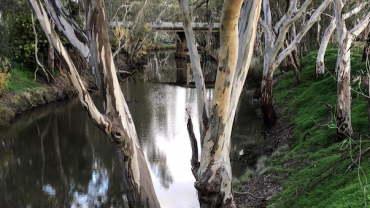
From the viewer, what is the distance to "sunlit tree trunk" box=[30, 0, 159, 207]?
339 cm

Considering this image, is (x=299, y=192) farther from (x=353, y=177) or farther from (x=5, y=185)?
(x=5, y=185)

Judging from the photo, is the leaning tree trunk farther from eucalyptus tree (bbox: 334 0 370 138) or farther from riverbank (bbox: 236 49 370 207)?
riverbank (bbox: 236 49 370 207)

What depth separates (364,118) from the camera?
5.86m

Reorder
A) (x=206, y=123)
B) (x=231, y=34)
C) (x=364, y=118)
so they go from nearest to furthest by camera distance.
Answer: (x=231, y=34) → (x=206, y=123) → (x=364, y=118)

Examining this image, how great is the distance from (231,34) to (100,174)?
4908 mm

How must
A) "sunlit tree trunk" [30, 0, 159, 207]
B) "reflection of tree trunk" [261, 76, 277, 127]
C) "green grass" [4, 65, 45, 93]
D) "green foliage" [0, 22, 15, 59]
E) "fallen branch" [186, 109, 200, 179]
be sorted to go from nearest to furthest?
1. "sunlit tree trunk" [30, 0, 159, 207]
2. "fallen branch" [186, 109, 200, 179]
3. "reflection of tree trunk" [261, 76, 277, 127]
4. "green foliage" [0, 22, 15, 59]
5. "green grass" [4, 65, 45, 93]

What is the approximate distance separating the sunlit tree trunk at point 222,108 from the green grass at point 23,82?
10382 millimetres

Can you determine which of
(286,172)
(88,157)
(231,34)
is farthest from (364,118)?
(88,157)

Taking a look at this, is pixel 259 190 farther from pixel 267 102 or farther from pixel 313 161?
pixel 267 102

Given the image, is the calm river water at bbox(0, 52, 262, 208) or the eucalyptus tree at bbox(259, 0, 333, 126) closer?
the calm river water at bbox(0, 52, 262, 208)

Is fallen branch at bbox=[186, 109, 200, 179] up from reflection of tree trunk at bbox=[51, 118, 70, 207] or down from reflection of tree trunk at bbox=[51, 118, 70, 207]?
up

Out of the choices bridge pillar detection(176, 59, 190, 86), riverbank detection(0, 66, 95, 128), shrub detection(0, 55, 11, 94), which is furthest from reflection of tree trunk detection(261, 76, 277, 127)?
bridge pillar detection(176, 59, 190, 86)

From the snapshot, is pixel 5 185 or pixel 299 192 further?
pixel 5 185

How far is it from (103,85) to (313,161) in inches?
137
